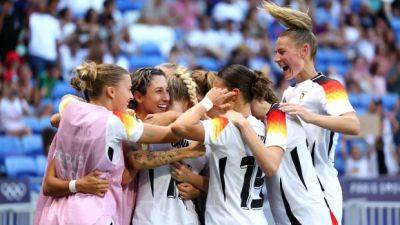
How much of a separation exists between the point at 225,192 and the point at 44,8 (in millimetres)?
9706

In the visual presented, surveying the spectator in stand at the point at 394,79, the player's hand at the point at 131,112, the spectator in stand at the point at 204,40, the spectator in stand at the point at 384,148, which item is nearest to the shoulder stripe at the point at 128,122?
the player's hand at the point at 131,112

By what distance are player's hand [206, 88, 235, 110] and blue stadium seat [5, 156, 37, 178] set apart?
7.42 m

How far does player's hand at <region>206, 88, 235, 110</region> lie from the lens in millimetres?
6551

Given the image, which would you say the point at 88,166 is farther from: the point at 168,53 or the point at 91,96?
the point at 168,53

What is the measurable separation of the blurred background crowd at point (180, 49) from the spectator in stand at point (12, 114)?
14 millimetres

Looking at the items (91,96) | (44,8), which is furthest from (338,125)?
(44,8)

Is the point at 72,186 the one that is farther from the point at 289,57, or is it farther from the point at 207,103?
the point at 289,57

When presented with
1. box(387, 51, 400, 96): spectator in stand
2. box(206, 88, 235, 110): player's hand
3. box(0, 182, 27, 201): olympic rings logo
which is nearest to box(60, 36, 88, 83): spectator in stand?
box(0, 182, 27, 201): olympic rings logo

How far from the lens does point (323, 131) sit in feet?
22.8

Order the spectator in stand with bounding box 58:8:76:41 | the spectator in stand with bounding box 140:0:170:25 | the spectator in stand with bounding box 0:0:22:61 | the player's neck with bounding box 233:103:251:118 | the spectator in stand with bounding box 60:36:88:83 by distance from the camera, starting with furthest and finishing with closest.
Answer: the spectator in stand with bounding box 140:0:170:25 < the spectator in stand with bounding box 58:8:76:41 < the spectator in stand with bounding box 60:36:88:83 < the spectator in stand with bounding box 0:0:22:61 < the player's neck with bounding box 233:103:251:118

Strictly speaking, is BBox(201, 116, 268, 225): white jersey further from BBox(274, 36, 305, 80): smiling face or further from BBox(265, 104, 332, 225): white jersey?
BBox(274, 36, 305, 80): smiling face

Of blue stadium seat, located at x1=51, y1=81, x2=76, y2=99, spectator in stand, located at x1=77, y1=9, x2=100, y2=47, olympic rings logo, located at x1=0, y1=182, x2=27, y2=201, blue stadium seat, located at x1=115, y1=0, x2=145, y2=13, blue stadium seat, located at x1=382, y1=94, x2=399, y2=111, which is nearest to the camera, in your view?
olympic rings logo, located at x1=0, y1=182, x2=27, y2=201

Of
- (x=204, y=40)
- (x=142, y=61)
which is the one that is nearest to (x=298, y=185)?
(x=142, y=61)

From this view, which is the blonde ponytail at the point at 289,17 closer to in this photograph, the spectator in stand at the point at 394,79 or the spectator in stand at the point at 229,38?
the spectator in stand at the point at 229,38
